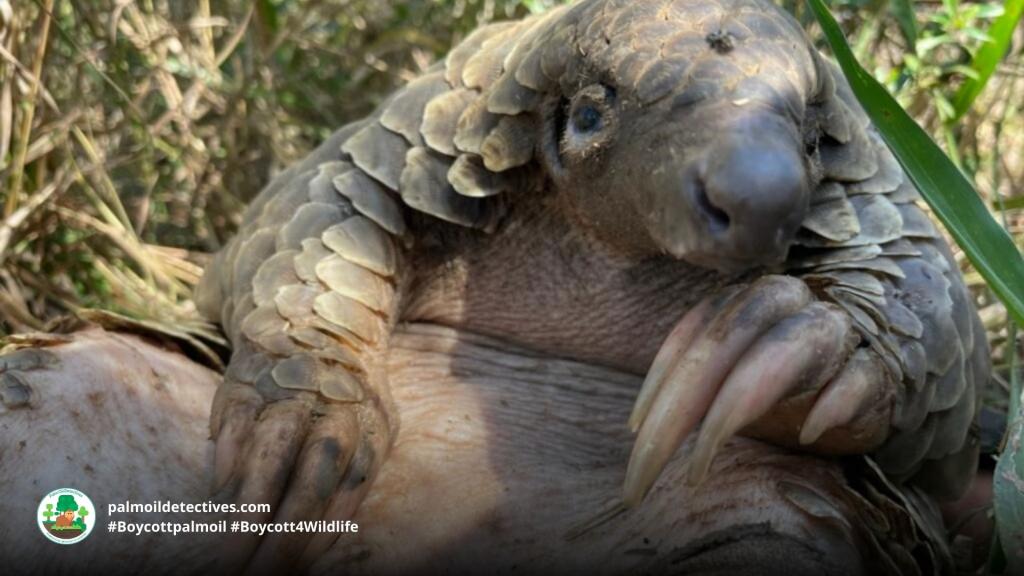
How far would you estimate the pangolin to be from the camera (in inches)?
70.0

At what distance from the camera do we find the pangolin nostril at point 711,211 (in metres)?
1.65

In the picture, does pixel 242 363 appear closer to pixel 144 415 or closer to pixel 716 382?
pixel 144 415

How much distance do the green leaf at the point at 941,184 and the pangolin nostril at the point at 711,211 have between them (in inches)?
18.2

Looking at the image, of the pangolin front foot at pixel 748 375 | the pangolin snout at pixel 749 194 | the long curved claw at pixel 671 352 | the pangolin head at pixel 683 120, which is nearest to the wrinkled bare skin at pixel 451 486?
the pangolin front foot at pixel 748 375

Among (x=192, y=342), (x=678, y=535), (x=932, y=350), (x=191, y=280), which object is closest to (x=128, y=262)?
(x=191, y=280)

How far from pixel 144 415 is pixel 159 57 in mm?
1836

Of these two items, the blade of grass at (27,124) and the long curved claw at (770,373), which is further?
the blade of grass at (27,124)

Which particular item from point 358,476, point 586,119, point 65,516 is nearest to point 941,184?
point 586,119

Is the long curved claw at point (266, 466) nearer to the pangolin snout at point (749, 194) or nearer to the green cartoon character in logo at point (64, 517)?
the green cartoon character in logo at point (64, 517)

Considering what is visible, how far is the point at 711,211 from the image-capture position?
5.47ft

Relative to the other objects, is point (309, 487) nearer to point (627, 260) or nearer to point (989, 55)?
point (627, 260)

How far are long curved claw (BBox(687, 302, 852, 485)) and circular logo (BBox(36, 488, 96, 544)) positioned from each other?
949 millimetres

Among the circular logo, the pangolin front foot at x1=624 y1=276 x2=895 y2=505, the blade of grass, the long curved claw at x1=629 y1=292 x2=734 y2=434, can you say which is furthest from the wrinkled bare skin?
the blade of grass

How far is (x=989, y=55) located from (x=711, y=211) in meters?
1.79
